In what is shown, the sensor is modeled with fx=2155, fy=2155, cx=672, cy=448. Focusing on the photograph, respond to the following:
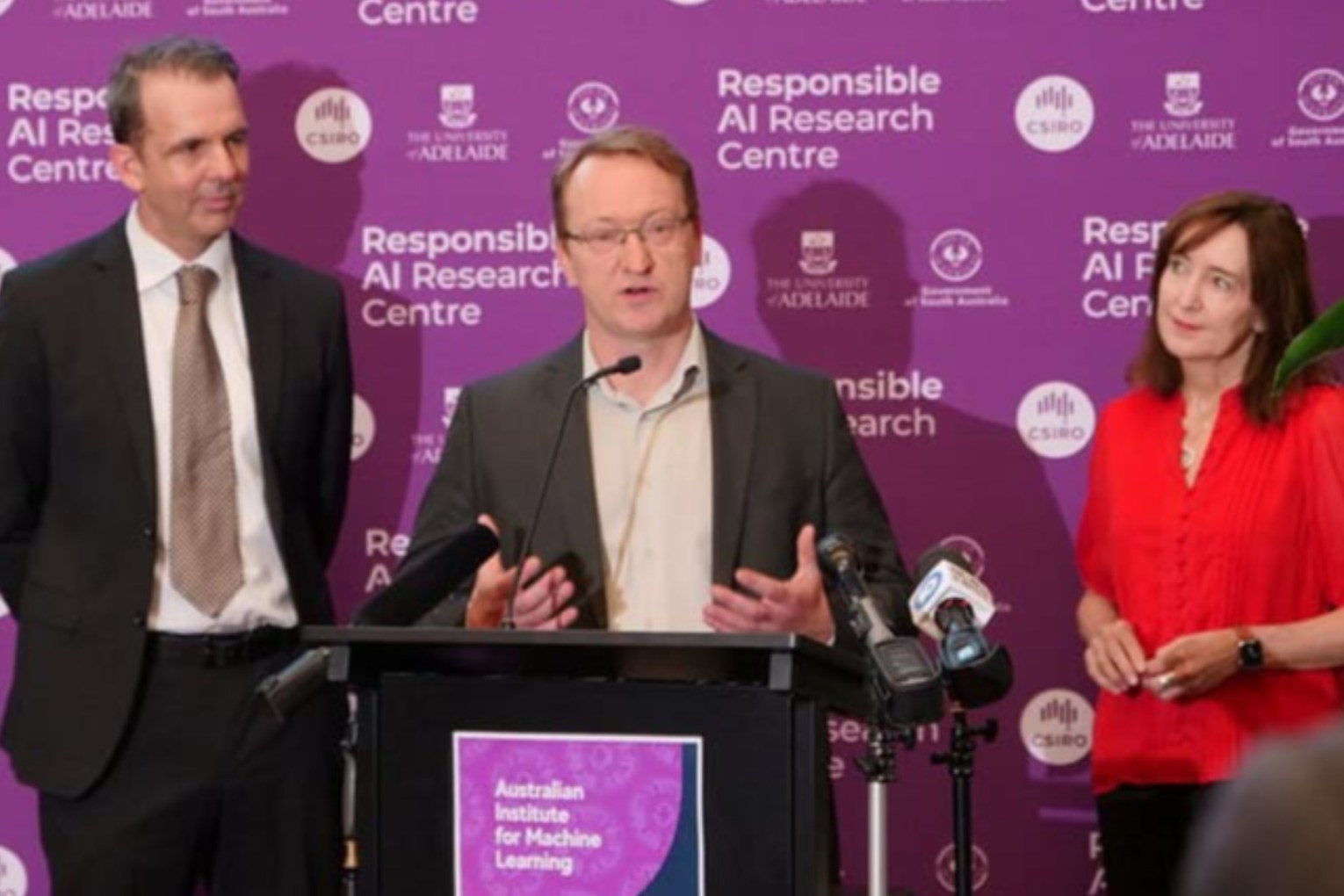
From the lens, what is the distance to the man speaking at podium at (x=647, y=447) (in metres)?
3.67

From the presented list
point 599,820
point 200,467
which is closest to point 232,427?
point 200,467

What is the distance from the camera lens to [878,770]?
2.77 metres

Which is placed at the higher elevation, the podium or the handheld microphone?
the handheld microphone

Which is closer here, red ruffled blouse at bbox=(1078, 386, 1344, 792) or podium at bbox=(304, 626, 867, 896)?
podium at bbox=(304, 626, 867, 896)

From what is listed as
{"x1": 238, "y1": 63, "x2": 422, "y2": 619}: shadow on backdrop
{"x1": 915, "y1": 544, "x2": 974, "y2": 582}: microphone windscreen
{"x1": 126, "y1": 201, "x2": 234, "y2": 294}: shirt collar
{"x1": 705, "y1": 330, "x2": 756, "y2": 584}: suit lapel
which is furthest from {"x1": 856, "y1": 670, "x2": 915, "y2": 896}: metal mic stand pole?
{"x1": 238, "y1": 63, "x2": 422, "y2": 619}: shadow on backdrop

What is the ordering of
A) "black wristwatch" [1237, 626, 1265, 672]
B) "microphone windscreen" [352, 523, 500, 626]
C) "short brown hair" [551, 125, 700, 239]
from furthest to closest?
"black wristwatch" [1237, 626, 1265, 672], "short brown hair" [551, 125, 700, 239], "microphone windscreen" [352, 523, 500, 626]

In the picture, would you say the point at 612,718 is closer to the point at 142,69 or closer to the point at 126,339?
the point at 126,339

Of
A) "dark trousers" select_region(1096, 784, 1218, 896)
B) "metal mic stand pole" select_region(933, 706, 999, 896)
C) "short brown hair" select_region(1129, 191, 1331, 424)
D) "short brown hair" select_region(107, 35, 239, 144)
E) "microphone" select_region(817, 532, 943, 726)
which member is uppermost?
"short brown hair" select_region(107, 35, 239, 144)

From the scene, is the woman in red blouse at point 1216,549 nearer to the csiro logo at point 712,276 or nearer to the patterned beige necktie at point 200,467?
the csiro logo at point 712,276

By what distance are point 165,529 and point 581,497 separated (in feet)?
3.23

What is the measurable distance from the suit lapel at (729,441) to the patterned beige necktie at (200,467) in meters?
1.04

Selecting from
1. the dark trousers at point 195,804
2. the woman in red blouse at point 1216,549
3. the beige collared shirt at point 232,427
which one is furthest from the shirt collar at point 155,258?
the woman in red blouse at point 1216,549

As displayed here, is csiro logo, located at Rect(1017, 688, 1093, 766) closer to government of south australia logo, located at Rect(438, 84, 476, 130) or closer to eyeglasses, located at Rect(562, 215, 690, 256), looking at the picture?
eyeglasses, located at Rect(562, 215, 690, 256)

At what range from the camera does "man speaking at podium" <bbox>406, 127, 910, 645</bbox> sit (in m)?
3.67
